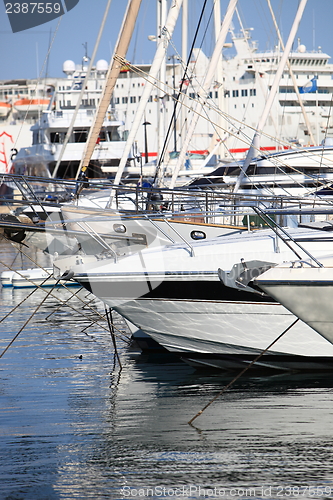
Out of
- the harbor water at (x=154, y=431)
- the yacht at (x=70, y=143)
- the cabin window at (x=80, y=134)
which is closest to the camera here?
the harbor water at (x=154, y=431)

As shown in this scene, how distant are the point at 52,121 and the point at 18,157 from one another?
193 inches

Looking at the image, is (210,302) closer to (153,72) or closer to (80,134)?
(153,72)

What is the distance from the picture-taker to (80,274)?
293 inches

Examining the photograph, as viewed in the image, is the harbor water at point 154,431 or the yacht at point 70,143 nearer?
the harbor water at point 154,431

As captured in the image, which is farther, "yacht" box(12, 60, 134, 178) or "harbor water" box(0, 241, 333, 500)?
"yacht" box(12, 60, 134, 178)

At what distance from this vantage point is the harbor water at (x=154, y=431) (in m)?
4.82

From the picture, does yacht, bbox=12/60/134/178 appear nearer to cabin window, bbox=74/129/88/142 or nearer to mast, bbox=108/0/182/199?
cabin window, bbox=74/129/88/142

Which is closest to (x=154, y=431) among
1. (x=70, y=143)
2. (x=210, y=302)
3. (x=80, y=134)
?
(x=210, y=302)

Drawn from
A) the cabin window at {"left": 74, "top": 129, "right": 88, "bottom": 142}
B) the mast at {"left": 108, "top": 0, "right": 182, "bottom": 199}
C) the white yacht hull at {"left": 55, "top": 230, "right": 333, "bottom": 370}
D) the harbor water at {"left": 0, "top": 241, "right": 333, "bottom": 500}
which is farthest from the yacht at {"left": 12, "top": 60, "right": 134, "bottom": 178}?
the white yacht hull at {"left": 55, "top": 230, "right": 333, "bottom": 370}

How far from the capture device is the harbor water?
4.82 m

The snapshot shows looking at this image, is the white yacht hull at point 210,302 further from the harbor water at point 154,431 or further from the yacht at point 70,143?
the yacht at point 70,143

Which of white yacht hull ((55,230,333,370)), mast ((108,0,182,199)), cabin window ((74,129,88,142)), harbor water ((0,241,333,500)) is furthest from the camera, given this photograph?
cabin window ((74,129,88,142))

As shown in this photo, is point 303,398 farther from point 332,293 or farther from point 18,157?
point 18,157

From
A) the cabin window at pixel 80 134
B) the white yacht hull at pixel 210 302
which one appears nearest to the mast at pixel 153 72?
the white yacht hull at pixel 210 302
